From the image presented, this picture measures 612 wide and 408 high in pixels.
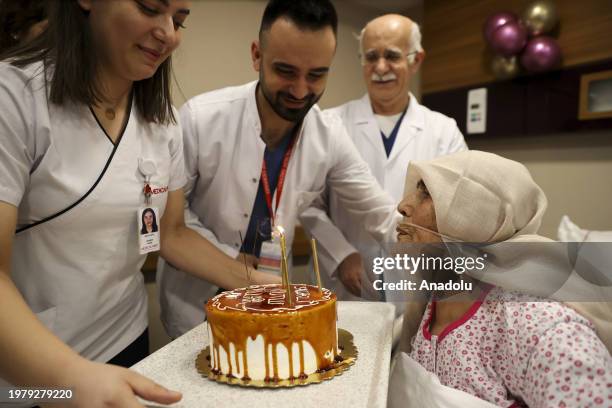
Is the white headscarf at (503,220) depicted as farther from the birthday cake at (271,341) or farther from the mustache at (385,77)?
the mustache at (385,77)

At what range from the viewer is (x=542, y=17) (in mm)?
2479

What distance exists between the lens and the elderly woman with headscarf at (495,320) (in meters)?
0.85

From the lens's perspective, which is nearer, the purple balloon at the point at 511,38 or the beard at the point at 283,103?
the beard at the point at 283,103

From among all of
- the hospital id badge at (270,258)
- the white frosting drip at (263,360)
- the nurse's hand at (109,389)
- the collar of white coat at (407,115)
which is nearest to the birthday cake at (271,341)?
the white frosting drip at (263,360)

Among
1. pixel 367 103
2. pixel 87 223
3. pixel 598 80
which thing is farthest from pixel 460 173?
pixel 598 80

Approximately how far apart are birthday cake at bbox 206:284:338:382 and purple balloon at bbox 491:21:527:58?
7.48ft

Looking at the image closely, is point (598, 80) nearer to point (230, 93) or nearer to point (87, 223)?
point (230, 93)

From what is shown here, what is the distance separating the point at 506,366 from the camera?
Result: 3.15 ft

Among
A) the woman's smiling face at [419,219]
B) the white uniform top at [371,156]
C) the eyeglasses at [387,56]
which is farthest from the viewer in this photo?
the eyeglasses at [387,56]

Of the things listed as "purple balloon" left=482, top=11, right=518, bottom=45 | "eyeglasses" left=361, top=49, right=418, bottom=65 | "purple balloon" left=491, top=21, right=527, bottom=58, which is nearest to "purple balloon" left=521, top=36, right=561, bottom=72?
"purple balloon" left=491, top=21, right=527, bottom=58

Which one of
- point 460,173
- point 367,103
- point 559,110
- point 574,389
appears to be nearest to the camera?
point 574,389

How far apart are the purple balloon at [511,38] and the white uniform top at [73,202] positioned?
2.20 meters

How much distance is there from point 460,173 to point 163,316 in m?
1.24

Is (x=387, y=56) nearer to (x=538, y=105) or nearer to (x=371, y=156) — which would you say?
(x=371, y=156)
